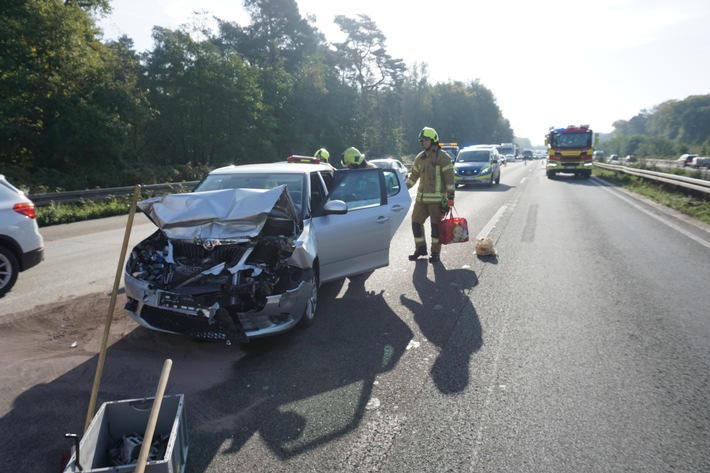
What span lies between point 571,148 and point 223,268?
26367mm

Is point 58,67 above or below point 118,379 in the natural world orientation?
above

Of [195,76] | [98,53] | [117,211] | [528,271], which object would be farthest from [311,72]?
[528,271]

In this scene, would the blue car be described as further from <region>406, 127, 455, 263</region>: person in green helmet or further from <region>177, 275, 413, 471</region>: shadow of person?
<region>177, 275, 413, 471</region>: shadow of person

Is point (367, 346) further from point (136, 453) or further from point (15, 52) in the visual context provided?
point (15, 52)

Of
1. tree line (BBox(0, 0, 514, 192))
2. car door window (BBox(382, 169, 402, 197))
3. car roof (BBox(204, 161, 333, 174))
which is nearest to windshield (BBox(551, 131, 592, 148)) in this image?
tree line (BBox(0, 0, 514, 192))

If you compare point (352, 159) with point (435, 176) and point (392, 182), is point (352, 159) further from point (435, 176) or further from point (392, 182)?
point (435, 176)

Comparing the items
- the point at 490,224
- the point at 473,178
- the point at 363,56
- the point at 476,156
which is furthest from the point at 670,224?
the point at 363,56

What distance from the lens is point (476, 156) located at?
78.5 ft

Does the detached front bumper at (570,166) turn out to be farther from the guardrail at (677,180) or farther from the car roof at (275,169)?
the car roof at (275,169)

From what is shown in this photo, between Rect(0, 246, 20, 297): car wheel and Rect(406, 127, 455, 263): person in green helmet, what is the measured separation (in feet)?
18.8

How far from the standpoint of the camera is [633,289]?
6.27 meters

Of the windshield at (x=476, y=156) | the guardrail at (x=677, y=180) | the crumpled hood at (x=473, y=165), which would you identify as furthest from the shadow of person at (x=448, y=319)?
the windshield at (x=476, y=156)

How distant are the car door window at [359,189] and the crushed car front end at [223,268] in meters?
1.46

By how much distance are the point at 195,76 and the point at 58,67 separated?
331 inches
